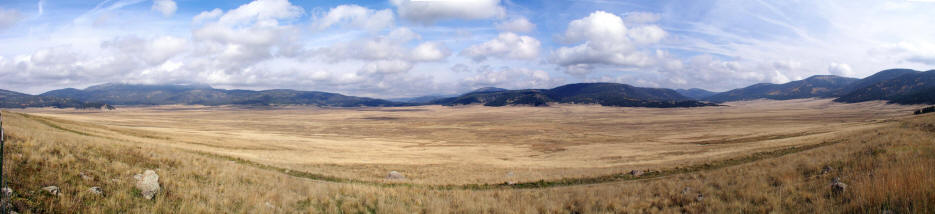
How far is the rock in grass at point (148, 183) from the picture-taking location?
873cm

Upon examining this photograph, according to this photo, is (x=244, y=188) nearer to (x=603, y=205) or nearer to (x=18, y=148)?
(x=18, y=148)

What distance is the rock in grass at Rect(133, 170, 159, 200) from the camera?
28.6ft

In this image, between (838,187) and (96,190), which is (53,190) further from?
(838,187)

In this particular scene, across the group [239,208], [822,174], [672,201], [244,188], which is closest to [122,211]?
[239,208]

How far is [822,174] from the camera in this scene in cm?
1114

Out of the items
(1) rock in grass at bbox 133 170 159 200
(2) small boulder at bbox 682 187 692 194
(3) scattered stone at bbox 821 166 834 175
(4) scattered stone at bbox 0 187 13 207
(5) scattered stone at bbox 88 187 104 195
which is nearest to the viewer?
(4) scattered stone at bbox 0 187 13 207

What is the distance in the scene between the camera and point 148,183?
908 cm

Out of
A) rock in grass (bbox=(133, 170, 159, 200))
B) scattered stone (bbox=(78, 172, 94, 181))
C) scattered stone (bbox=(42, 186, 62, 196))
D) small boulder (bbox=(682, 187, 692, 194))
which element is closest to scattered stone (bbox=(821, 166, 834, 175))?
small boulder (bbox=(682, 187, 692, 194))

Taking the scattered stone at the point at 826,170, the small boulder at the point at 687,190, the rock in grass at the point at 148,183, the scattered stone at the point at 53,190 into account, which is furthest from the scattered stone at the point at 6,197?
the scattered stone at the point at 826,170

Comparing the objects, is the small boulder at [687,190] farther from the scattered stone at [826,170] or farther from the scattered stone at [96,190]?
the scattered stone at [96,190]

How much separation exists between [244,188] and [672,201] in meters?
12.1

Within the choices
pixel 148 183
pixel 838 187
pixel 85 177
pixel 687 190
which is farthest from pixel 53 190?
pixel 838 187

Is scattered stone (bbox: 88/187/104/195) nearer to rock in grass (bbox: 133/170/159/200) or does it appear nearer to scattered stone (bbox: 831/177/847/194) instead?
rock in grass (bbox: 133/170/159/200)

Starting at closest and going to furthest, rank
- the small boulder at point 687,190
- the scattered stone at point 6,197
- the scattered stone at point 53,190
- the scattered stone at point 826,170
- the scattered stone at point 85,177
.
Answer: the scattered stone at point 6,197, the scattered stone at point 53,190, the scattered stone at point 85,177, the small boulder at point 687,190, the scattered stone at point 826,170
